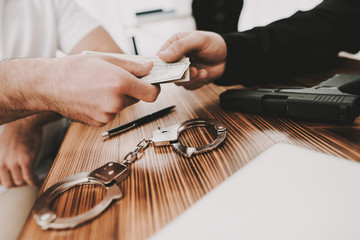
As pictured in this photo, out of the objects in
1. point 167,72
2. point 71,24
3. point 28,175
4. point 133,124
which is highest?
point 71,24

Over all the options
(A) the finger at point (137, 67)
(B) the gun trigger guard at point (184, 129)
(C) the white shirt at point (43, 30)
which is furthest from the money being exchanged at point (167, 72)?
(C) the white shirt at point (43, 30)

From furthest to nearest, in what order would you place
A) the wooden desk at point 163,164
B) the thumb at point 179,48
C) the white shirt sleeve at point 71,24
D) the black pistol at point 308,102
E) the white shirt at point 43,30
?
the white shirt sleeve at point 71,24 < the white shirt at point 43,30 < the thumb at point 179,48 < the black pistol at point 308,102 < the wooden desk at point 163,164

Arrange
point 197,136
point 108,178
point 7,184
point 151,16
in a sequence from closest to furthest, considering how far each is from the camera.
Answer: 1. point 108,178
2. point 197,136
3. point 7,184
4. point 151,16

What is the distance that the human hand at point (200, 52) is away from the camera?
678 mm

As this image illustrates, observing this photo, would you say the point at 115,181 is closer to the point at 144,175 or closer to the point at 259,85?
the point at 144,175

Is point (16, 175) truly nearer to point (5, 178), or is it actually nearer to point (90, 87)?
point (5, 178)

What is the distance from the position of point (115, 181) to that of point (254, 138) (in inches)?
11.1

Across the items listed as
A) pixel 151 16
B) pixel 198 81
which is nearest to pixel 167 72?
pixel 198 81

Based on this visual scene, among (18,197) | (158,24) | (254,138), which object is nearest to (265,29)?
(254,138)

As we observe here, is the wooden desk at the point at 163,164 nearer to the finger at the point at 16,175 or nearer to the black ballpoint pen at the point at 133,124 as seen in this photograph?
the black ballpoint pen at the point at 133,124

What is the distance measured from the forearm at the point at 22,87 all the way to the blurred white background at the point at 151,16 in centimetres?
210

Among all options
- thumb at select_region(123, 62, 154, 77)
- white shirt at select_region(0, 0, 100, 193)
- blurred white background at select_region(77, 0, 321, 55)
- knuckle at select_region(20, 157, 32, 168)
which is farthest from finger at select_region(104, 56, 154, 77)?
blurred white background at select_region(77, 0, 321, 55)

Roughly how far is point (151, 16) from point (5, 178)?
3016 millimetres

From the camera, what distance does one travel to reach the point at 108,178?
1.23 ft
